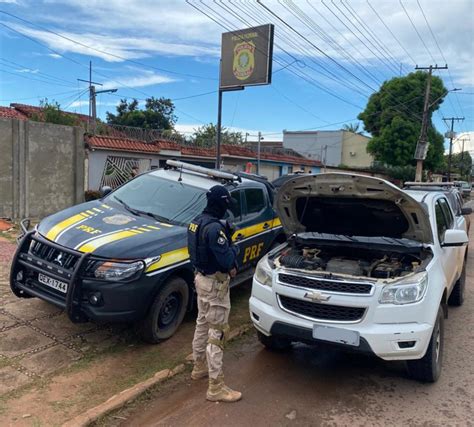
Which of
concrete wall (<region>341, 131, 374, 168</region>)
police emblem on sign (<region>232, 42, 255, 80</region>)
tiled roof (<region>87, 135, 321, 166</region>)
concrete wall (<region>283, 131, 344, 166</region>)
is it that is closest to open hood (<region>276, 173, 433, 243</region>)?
police emblem on sign (<region>232, 42, 255, 80</region>)

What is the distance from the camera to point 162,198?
5.48 metres

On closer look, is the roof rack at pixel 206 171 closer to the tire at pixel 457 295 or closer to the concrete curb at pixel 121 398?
the concrete curb at pixel 121 398

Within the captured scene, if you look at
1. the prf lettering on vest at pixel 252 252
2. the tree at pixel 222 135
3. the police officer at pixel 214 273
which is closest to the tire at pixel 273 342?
the police officer at pixel 214 273

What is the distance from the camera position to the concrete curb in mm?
3043

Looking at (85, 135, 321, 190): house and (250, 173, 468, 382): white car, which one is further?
(85, 135, 321, 190): house

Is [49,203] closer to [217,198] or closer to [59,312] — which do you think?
[59,312]

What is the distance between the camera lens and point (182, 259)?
14.9ft

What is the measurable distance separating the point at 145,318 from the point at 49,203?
28.6ft

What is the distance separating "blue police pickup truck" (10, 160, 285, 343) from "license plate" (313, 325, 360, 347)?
1.62m

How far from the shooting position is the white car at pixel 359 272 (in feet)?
11.3

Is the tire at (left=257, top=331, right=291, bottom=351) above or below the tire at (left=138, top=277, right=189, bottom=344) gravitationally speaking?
below

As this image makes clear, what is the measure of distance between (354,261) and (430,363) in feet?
3.83

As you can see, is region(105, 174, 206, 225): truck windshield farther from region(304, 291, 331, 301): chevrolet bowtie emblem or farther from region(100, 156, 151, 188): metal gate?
region(100, 156, 151, 188): metal gate

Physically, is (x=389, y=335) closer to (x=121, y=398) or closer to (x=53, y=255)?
(x=121, y=398)
